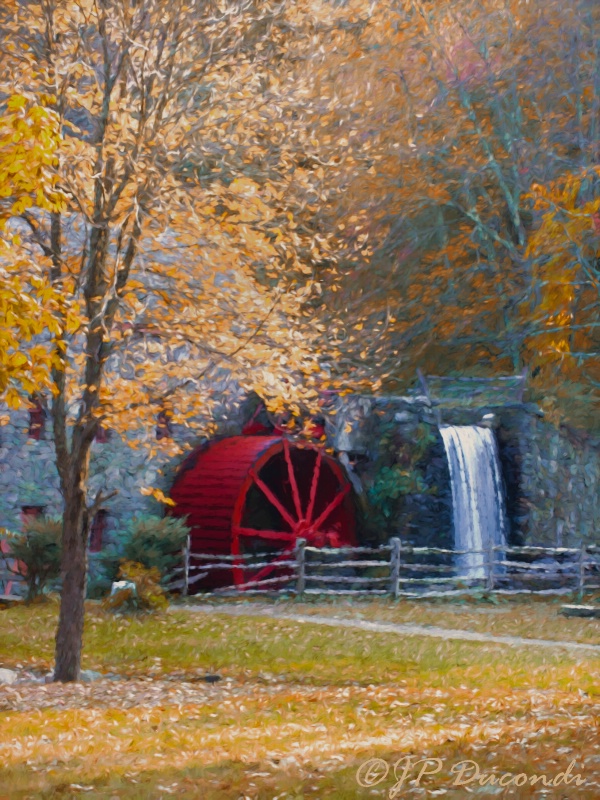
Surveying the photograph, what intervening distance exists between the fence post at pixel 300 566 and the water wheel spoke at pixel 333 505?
80.1 inches

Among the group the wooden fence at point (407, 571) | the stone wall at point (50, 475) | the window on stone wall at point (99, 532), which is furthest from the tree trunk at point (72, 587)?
the window on stone wall at point (99, 532)

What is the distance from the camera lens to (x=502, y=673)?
1412 cm

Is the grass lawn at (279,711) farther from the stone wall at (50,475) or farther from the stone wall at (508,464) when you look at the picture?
the stone wall at (508,464)

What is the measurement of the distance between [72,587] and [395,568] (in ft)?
33.6

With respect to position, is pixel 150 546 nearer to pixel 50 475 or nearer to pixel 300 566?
pixel 50 475

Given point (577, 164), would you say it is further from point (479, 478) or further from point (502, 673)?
point (502, 673)

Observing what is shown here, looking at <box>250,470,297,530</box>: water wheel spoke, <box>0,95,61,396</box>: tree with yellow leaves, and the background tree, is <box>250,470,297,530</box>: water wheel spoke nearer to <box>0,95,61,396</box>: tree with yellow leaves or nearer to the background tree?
the background tree

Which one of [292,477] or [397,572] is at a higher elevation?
[292,477]

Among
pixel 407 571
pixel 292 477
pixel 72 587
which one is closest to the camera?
pixel 72 587

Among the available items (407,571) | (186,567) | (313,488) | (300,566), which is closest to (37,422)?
(186,567)

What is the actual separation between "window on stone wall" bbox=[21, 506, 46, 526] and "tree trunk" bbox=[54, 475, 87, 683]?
9.26 metres

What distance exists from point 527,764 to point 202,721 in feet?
12.1

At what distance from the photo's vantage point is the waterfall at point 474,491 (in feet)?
83.3

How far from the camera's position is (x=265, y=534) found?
82.7 feet
